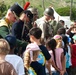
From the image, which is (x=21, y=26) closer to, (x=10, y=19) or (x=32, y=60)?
(x=10, y=19)

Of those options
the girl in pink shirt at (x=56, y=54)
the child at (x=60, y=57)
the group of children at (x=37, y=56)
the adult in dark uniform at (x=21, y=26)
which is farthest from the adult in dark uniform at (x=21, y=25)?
the child at (x=60, y=57)

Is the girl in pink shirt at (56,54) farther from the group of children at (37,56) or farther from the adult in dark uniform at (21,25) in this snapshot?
the adult in dark uniform at (21,25)

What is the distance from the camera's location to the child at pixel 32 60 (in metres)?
5.75

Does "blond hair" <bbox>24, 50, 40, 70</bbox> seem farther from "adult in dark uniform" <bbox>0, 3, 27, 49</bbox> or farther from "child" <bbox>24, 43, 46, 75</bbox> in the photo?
"adult in dark uniform" <bbox>0, 3, 27, 49</bbox>

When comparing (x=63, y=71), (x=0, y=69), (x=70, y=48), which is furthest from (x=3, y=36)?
(x=70, y=48)

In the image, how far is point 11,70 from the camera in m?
3.81

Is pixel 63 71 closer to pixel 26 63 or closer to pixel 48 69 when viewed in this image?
pixel 48 69

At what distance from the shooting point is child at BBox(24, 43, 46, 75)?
18.9ft

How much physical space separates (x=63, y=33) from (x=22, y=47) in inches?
79.6

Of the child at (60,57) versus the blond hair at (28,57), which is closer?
the blond hair at (28,57)

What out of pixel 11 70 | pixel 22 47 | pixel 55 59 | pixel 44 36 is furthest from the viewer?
pixel 44 36

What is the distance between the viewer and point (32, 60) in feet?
18.9

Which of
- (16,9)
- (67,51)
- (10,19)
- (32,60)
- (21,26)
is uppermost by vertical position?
(16,9)

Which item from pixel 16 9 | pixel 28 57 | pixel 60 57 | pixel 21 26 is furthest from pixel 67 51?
pixel 28 57
